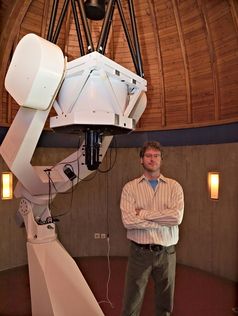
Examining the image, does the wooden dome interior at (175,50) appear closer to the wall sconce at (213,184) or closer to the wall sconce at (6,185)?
the wall sconce at (213,184)

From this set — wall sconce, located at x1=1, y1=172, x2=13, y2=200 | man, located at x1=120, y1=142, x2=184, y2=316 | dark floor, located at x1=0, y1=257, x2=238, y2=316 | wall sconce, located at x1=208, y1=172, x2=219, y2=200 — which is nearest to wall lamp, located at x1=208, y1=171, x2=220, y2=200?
wall sconce, located at x1=208, y1=172, x2=219, y2=200

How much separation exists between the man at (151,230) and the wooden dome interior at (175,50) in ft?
7.94

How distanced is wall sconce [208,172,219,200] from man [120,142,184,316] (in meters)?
1.97

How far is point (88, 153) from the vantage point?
6.27ft

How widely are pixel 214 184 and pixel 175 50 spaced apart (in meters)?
2.22

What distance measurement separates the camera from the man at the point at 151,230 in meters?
2.23

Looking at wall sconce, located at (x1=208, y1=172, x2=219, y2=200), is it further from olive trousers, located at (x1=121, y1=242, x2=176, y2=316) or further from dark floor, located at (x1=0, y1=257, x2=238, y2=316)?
olive trousers, located at (x1=121, y1=242, x2=176, y2=316)

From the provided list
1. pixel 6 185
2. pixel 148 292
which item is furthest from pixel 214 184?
pixel 6 185

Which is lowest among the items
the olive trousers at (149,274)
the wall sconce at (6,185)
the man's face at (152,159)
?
the olive trousers at (149,274)

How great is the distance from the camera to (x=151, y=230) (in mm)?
2244

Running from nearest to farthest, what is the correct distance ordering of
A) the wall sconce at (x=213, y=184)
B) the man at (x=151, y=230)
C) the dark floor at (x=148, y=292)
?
the man at (x=151, y=230)
the dark floor at (x=148, y=292)
the wall sconce at (x=213, y=184)

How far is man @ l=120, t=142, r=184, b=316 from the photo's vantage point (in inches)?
87.8

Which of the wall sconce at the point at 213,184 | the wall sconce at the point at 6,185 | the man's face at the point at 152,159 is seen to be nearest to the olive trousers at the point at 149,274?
the man's face at the point at 152,159

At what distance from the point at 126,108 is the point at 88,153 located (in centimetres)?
39
